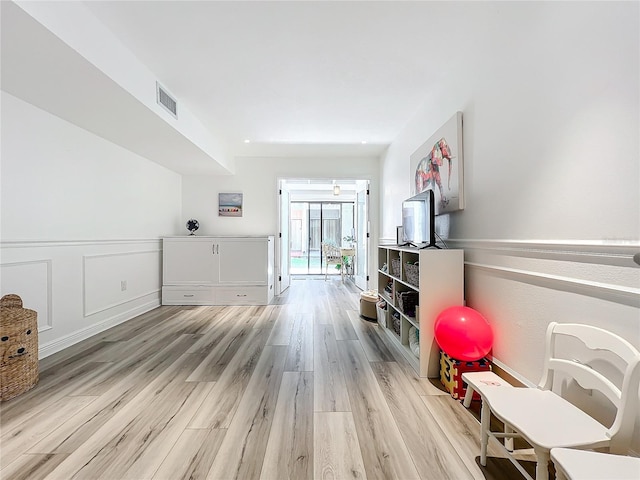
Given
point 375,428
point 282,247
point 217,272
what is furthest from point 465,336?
point 282,247

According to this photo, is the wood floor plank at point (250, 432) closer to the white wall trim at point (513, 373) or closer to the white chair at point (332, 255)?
the white wall trim at point (513, 373)

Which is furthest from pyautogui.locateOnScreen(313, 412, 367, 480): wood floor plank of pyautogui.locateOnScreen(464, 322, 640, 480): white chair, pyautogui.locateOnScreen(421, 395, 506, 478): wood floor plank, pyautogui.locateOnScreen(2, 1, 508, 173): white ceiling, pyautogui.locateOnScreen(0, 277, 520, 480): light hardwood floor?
pyautogui.locateOnScreen(2, 1, 508, 173): white ceiling

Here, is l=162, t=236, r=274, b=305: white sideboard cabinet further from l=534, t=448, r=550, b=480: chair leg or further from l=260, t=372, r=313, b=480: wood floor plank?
l=534, t=448, r=550, b=480: chair leg

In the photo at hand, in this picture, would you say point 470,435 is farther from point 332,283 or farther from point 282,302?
point 332,283

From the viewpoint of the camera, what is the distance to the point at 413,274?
2436 mm

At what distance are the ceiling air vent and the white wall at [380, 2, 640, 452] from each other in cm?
259

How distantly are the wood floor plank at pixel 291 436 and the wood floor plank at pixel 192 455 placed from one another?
26 cm

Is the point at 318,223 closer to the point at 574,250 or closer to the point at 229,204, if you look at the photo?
the point at 229,204

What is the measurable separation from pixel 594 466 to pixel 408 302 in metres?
1.84

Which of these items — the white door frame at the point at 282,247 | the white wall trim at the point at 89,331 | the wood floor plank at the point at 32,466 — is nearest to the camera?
the wood floor plank at the point at 32,466

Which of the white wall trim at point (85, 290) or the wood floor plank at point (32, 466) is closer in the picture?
the wood floor plank at point (32, 466)

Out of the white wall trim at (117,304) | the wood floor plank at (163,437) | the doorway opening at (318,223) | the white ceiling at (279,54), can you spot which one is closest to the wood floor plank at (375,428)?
the wood floor plank at (163,437)

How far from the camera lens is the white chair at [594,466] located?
785mm

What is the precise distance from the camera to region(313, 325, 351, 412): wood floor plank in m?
1.83
